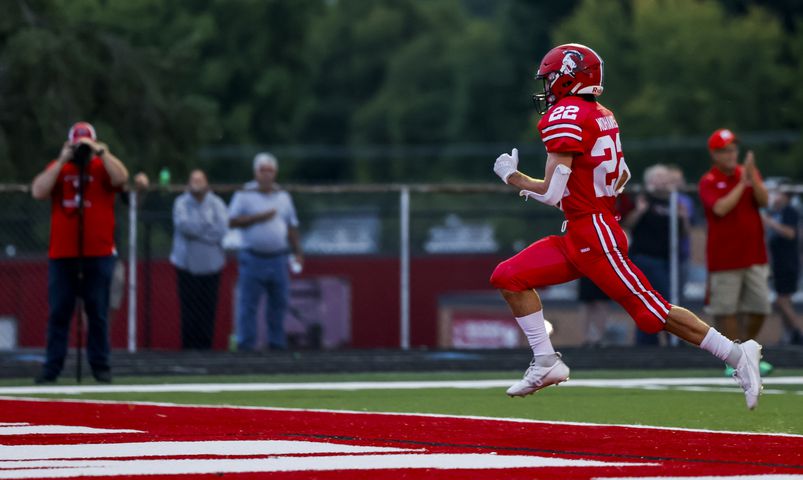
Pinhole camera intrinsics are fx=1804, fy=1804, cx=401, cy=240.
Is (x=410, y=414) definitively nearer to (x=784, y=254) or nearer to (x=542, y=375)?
(x=542, y=375)

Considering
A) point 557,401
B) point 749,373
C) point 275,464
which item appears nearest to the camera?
point 275,464

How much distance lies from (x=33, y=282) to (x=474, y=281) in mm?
6853

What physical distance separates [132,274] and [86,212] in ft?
15.1

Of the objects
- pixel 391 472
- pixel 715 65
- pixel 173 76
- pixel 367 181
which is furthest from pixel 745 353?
pixel 367 181

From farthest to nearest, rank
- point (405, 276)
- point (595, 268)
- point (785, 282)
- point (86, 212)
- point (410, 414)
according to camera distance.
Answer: point (785, 282), point (405, 276), point (86, 212), point (410, 414), point (595, 268)

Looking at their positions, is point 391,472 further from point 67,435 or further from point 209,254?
point 209,254

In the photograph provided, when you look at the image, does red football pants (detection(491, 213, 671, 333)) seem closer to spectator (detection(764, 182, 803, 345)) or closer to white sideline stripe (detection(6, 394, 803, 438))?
white sideline stripe (detection(6, 394, 803, 438))

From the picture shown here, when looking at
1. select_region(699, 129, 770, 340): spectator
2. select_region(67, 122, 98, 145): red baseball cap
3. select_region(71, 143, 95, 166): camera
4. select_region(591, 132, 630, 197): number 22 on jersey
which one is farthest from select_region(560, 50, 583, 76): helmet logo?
select_region(67, 122, 98, 145): red baseball cap

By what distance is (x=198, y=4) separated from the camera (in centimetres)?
5316

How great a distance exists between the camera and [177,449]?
8.00 metres

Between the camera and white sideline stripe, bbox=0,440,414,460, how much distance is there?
16.1ft

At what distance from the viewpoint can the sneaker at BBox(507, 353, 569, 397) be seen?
952 centimetres

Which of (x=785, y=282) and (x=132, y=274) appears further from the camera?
(x=785, y=282)

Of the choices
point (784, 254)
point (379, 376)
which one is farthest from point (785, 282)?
point (379, 376)
